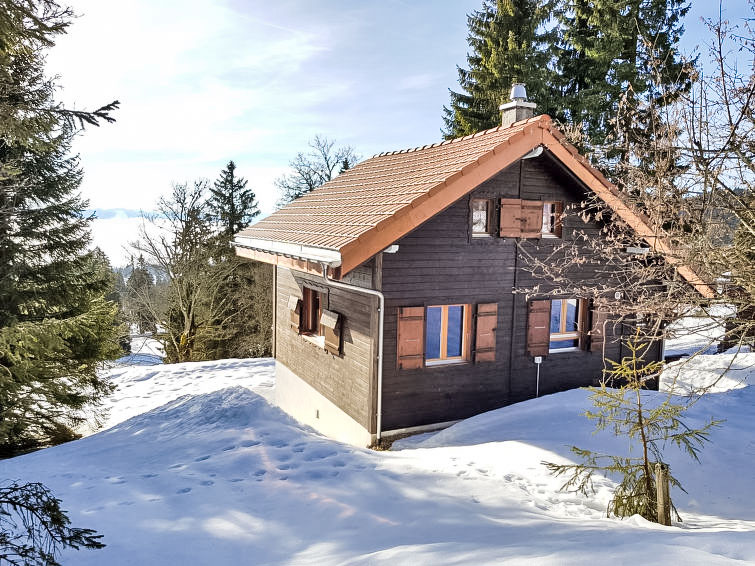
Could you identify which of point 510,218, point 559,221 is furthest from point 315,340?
point 559,221

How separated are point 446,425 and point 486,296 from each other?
236 cm

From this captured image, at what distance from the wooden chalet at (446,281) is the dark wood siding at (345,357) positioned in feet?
0.11

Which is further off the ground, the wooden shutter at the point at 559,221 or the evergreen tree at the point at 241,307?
the wooden shutter at the point at 559,221

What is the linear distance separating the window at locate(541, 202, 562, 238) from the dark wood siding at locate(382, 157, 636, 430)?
0.14 metres

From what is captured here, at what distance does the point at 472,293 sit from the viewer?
29.6ft

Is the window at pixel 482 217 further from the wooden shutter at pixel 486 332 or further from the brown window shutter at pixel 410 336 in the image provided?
the brown window shutter at pixel 410 336

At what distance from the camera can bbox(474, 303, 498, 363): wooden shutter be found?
9.02 m

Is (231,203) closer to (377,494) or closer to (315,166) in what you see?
(315,166)

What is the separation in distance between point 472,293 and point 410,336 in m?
1.45

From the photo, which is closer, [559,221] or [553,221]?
[559,221]

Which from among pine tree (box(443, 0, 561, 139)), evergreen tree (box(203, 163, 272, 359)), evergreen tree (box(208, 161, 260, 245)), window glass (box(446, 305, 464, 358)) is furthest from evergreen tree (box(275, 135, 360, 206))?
window glass (box(446, 305, 464, 358))

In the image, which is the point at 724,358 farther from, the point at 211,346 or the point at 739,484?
the point at 211,346

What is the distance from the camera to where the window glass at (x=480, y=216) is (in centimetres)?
924

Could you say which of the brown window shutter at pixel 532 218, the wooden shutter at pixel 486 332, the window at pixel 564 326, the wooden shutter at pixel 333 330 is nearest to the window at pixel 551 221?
the brown window shutter at pixel 532 218
